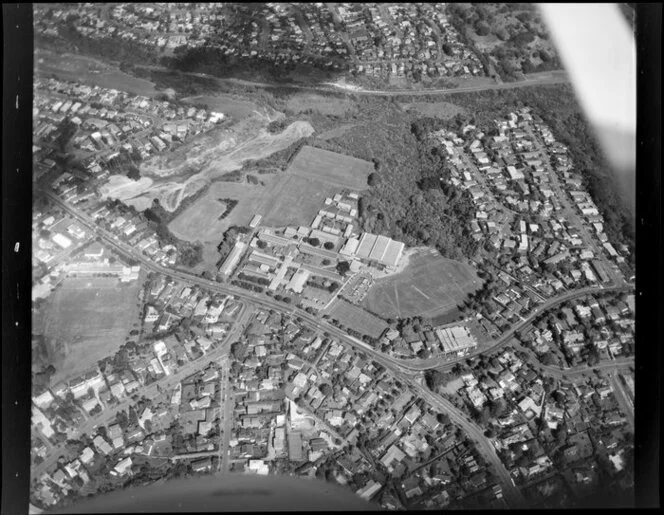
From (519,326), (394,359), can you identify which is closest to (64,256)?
(394,359)

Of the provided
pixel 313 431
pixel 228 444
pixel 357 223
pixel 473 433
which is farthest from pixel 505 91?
pixel 228 444

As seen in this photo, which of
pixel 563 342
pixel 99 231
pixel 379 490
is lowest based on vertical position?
pixel 379 490

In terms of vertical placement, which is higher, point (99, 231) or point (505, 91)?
point (505, 91)

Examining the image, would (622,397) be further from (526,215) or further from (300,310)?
(300,310)

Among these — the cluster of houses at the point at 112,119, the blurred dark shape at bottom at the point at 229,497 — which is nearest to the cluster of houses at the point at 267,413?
the blurred dark shape at bottom at the point at 229,497

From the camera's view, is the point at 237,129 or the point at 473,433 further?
the point at 237,129

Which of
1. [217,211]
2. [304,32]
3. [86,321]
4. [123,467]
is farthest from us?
[304,32]

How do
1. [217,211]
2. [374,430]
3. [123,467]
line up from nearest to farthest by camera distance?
1. [123,467]
2. [374,430]
3. [217,211]

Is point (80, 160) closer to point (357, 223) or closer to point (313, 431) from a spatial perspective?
point (357, 223)

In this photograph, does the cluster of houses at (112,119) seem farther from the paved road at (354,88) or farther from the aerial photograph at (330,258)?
the paved road at (354,88)
